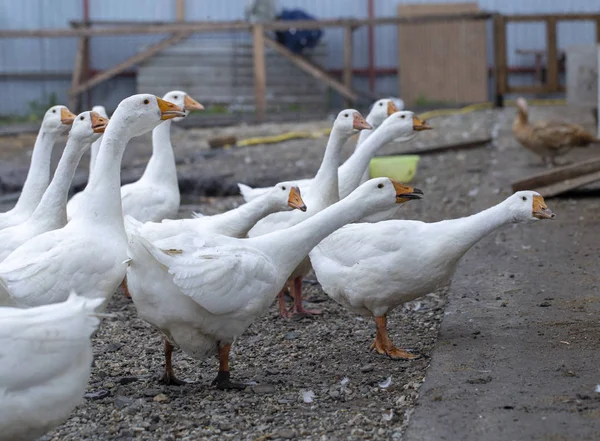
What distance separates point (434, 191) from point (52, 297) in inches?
229

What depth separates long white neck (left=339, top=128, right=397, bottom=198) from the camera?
619cm

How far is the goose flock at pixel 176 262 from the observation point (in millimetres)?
3045

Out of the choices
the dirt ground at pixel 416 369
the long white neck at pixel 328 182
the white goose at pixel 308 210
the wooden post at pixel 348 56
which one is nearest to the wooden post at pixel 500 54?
the wooden post at pixel 348 56

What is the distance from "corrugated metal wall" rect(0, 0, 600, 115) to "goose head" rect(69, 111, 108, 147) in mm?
15511

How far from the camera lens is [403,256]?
4.50m

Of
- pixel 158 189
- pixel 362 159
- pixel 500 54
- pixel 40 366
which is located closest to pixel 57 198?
pixel 158 189

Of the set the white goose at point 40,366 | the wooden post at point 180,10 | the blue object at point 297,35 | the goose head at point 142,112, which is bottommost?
the white goose at point 40,366

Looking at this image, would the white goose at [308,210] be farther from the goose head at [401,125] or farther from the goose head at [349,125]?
the goose head at [401,125]

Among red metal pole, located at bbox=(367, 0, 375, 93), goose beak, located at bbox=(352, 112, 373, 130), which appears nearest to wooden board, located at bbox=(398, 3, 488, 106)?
red metal pole, located at bbox=(367, 0, 375, 93)

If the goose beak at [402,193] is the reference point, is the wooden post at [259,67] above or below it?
above

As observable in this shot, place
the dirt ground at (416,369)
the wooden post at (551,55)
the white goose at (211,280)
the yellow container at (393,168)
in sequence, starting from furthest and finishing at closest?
the wooden post at (551,55) < the yellow container at (393,168) < the white goose at (211,280) < the dirt ground at (416,369)

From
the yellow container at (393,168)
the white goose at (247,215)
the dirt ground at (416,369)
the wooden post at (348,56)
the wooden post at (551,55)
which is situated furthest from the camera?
the wooden post at (348,56)

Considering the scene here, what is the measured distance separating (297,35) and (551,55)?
17.7 feet

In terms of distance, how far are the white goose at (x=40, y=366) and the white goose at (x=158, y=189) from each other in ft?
11.0
